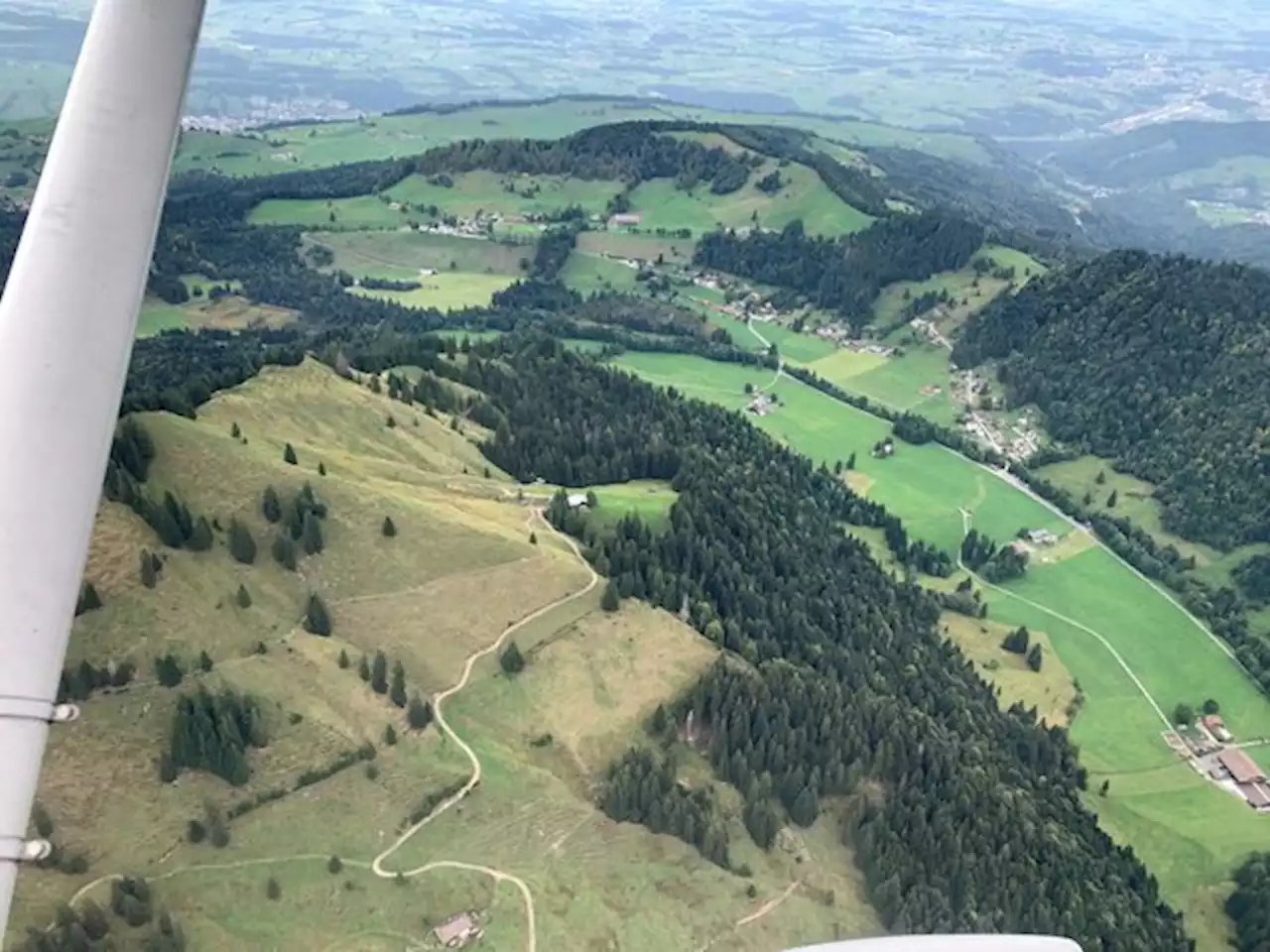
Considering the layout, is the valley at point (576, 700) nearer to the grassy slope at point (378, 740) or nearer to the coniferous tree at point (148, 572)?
the grassy slope at point (378, 740)

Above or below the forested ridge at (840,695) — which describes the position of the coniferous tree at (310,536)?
above

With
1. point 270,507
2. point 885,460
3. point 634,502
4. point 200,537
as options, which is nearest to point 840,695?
point 634,502

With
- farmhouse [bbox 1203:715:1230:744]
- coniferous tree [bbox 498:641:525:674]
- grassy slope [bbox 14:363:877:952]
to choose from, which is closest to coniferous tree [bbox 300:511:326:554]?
grassy slope [bbox 14:363:877:952]

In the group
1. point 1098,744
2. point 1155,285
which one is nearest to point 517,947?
point 1098,744

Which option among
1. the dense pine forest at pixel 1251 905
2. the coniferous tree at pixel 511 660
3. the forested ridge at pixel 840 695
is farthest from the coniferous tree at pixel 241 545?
the dense pine forest at pixel 1251 905

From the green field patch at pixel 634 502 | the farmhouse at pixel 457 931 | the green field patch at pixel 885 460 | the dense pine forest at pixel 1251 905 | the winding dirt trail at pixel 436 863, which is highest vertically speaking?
the green field patch at pixel 634 502

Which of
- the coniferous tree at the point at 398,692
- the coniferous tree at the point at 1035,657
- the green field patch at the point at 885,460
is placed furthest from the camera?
the green field patch at the point at 885,460

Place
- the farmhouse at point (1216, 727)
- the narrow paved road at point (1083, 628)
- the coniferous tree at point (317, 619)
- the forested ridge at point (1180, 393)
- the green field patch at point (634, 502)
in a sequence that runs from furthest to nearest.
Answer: the forested ridge at point (1180, 393)
the narrow paved road at point (1083, 628)
the farmhouse at point (1216, 727)
the green field patch at point (634, 502)
the coniferous tree at point (317, 619)

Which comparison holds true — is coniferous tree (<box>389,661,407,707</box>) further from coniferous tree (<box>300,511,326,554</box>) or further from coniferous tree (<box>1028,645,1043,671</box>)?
coniferous tree (<box>1028,645,1043,671</box>)
